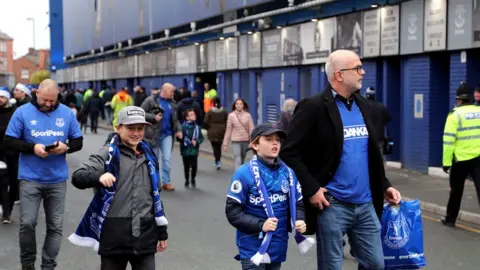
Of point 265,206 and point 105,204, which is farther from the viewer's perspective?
point 105,204

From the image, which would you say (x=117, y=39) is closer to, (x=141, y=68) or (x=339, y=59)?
(x=141, y=68)

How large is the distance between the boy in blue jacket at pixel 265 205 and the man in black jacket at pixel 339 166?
4.9 inches

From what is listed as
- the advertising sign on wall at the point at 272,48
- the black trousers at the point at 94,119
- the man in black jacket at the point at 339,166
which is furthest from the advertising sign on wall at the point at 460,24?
the black trousers at the point at 94,119

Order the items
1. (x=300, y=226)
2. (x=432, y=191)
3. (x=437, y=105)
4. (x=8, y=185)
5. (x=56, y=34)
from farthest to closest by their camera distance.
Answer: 1. (x=56, y=34)
2. (x=437, y=105)
3. (x=432, y=191)
4. (x=8, y=185)
5. (x=300, y=226)

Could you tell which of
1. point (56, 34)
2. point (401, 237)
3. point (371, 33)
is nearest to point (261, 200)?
point (401, 237)

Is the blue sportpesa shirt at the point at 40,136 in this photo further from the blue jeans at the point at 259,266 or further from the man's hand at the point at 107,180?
the blue jeans at the point at 259,266

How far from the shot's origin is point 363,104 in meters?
5.41

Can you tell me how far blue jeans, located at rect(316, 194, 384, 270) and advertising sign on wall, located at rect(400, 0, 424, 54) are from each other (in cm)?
1144

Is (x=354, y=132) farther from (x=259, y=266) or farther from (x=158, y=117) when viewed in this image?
(x=158, y=117)

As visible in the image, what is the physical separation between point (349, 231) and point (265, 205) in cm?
67

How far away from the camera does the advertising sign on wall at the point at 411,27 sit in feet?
52.9

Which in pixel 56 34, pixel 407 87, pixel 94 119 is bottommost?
pixel 94 119

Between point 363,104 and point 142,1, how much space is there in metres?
35.3

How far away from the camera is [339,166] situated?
16.8 feet
